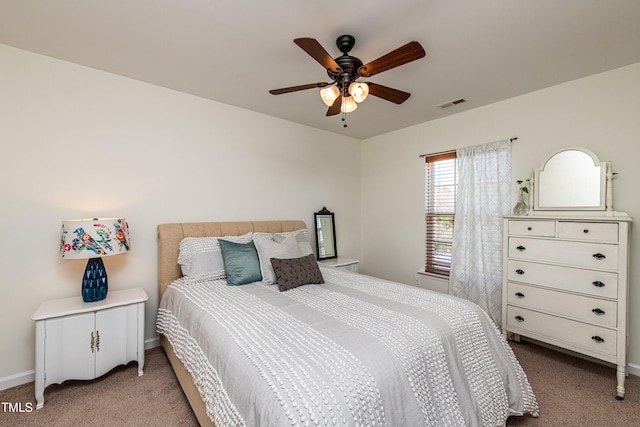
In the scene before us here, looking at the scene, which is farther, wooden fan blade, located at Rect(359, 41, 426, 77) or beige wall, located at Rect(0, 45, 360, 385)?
beige wall, located at Rect(0, 45, 360, 385)

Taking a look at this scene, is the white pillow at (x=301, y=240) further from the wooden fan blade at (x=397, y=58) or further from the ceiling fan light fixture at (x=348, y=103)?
the wooden fan blade at (x=397, y=58)

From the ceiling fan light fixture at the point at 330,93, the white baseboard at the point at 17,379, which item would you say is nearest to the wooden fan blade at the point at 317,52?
the ceiling fan light fixture at the point at 330,93

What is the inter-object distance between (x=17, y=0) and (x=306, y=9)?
66.6 inches

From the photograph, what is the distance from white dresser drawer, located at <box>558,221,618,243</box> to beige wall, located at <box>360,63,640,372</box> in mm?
452

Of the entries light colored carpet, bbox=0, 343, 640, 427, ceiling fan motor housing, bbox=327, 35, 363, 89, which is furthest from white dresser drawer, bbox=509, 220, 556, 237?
ceiling fan motor housing, bbox=327, 35, 363, 89

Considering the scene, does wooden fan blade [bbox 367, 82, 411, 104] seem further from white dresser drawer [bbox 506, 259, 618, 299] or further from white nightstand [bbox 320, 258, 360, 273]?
white nightstand [bbox 320, 258, 360, 273]

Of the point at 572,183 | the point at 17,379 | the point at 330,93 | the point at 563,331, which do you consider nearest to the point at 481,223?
the point at 572,183

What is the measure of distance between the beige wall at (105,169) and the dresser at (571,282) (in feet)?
8.61

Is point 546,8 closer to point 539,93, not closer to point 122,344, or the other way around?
point 539,93

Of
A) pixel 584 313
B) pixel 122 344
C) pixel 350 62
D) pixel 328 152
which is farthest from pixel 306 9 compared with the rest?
pixel 584 313

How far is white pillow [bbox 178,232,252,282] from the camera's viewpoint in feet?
8.18

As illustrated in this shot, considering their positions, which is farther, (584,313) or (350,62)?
(584,313)

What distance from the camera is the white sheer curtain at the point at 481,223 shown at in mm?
2996

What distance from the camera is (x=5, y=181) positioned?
2066 millimetres
